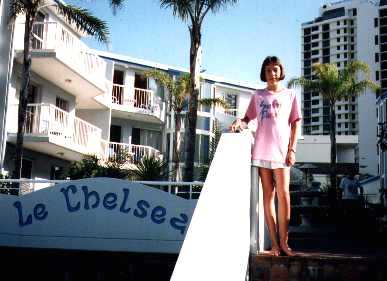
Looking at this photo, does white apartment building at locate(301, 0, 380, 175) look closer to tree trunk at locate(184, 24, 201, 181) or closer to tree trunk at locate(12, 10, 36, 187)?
tree trunk at locate(184, 24, 201, 181)

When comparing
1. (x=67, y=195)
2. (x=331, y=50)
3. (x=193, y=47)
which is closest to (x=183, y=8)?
(x=193, y=47)

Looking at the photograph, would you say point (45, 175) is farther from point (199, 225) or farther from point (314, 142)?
point (314, 142)

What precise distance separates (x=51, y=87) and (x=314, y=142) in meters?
35.5

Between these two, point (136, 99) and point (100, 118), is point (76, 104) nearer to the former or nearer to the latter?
point (100, 118)

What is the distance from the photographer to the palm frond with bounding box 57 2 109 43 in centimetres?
1499

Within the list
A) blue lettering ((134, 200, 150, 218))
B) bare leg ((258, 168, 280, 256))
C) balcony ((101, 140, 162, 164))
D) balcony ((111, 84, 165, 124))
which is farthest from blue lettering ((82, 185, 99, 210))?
balcony ((111, 84, 165, 124))

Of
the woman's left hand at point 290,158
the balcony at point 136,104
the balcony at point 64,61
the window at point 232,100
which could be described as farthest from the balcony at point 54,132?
the window at point 232,100

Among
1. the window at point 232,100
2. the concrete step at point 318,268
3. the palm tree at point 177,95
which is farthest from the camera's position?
the window at point 232,100

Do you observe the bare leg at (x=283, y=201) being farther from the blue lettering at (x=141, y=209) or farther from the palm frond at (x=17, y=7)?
the palm frond at (x=17, y=7)

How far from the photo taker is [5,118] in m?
14.6

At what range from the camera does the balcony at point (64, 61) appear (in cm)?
1584

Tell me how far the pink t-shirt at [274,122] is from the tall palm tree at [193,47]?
9.11 meters

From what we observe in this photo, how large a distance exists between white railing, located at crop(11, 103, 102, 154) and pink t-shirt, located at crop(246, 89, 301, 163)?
12075mm

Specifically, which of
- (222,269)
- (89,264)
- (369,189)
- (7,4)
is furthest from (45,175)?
(369,189)
